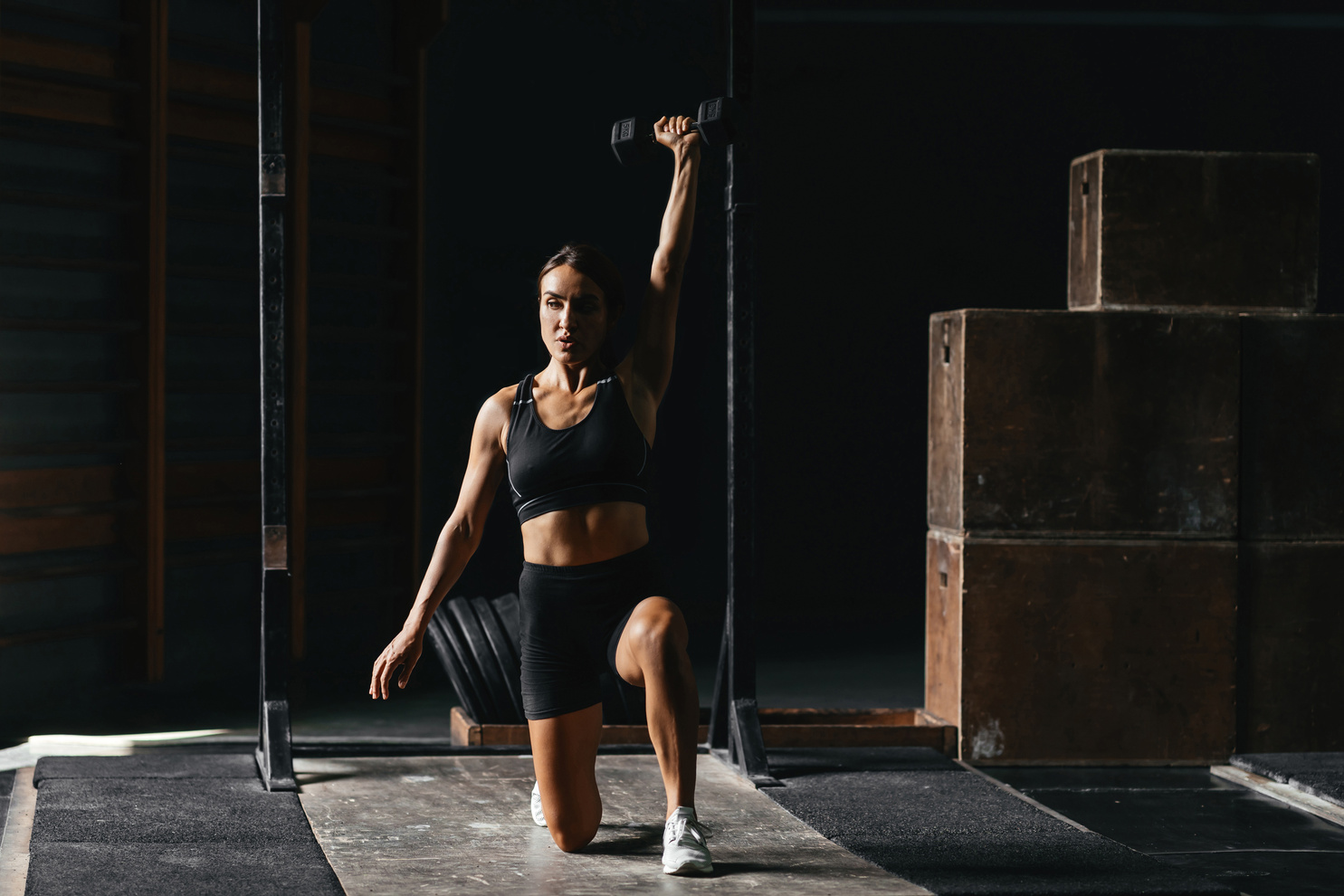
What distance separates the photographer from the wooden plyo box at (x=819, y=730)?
4078 millimetres

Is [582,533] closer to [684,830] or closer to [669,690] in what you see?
[669,690]

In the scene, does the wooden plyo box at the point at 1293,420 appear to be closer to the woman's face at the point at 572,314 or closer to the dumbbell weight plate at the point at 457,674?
the woman's face at the point at 572,314

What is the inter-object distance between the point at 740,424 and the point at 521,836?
1328mm

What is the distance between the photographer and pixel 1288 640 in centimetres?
417

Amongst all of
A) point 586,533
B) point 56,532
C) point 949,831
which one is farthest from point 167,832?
point 56,532

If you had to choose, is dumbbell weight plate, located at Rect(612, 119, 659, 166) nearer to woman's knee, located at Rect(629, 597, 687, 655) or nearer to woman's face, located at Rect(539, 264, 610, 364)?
woman's face, located at Rect(539, 264, 610, 364)

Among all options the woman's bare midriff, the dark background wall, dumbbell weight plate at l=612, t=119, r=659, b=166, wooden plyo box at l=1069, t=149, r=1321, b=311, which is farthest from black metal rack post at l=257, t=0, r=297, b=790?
the dark background wall

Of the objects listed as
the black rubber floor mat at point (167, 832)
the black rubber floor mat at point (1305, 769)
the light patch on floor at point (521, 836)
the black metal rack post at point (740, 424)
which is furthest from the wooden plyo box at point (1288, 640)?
the black rubber floor mat at point (167, 832)

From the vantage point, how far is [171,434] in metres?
5.46

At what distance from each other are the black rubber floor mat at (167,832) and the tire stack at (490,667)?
0.61m

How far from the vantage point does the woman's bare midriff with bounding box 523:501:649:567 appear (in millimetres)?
2924

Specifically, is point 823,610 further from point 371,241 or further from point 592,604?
point 592,604

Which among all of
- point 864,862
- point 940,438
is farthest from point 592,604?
point 940,438

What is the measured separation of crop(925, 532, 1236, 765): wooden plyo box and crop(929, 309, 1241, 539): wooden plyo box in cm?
7
